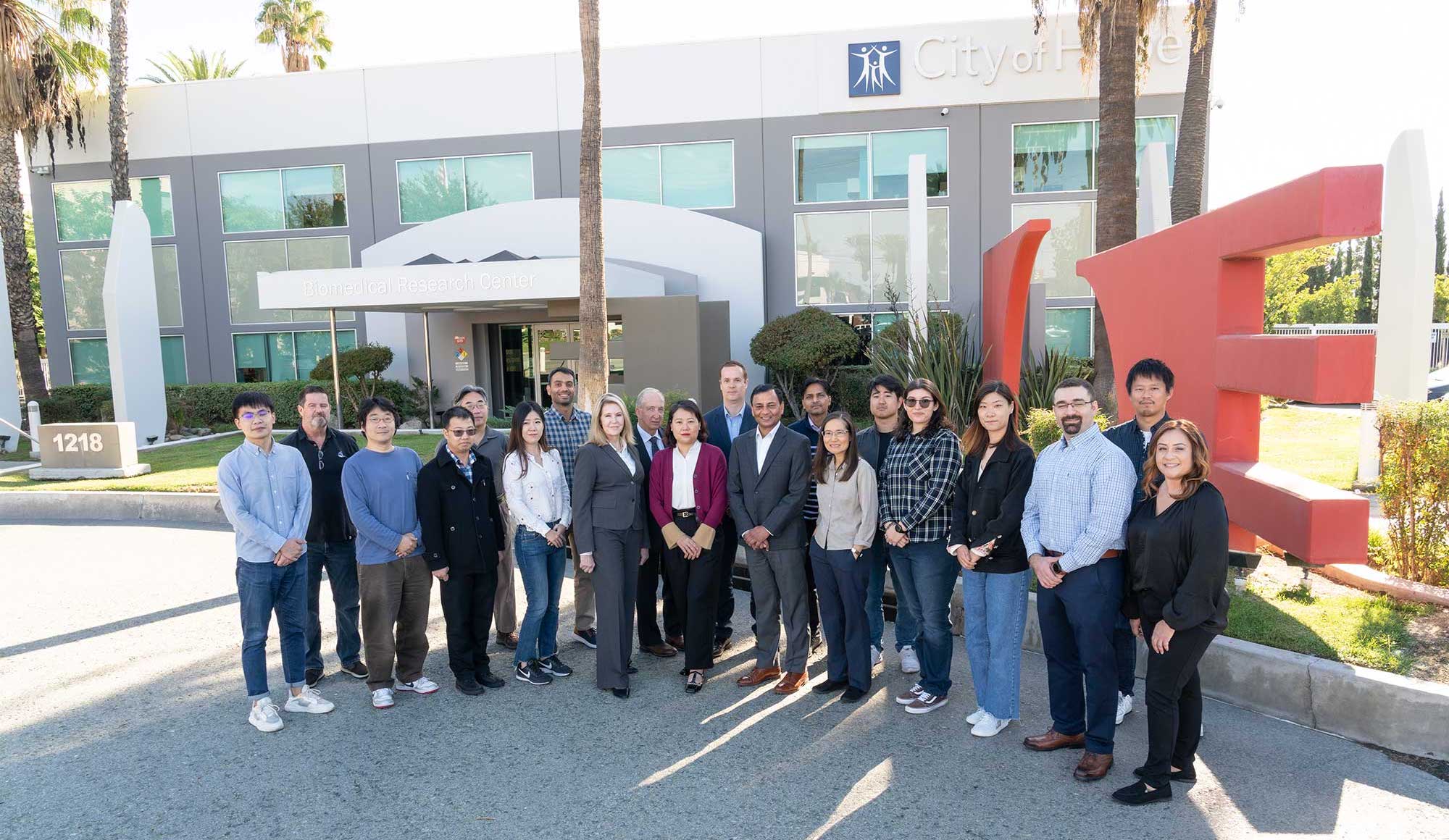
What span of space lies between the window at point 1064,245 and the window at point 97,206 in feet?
68.9

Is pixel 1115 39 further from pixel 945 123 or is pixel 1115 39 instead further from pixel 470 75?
pixel 470 75

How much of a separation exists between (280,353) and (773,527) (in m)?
20.5

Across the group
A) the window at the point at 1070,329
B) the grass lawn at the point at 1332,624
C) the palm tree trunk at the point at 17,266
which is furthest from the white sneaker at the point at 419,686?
the palm tree trunk at the point at 17,266

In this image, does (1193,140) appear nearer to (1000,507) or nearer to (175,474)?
(1000,507)

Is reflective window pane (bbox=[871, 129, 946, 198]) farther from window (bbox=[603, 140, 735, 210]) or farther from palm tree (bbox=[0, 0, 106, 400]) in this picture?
palm tree (bbox=[0, 0, 106, 400])

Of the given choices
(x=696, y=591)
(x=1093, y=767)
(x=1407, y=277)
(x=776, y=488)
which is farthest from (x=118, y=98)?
(x=1407, y=277)

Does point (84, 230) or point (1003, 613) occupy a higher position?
point (84, 230)

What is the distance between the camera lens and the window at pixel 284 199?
21.4m

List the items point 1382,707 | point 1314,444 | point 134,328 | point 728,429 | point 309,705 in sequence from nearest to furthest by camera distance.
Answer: point 1382,707 → point 309,705 → point 728,429 → point 1314,444 → point 134,328

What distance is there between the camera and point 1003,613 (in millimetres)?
4496

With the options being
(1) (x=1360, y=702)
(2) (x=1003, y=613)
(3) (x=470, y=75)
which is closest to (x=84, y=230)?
(3) (x=470, y=75)

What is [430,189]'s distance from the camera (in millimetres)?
21016

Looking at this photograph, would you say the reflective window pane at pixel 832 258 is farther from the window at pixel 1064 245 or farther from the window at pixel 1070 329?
the window at pixel 1070 329

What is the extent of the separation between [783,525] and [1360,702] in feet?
10.2
